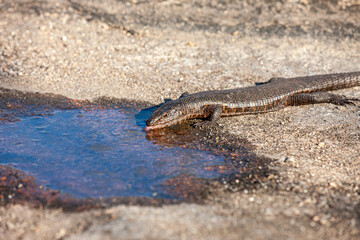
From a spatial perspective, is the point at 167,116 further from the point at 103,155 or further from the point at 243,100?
the point at 103,155

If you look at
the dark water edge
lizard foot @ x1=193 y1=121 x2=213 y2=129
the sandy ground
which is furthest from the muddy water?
the sandy ground

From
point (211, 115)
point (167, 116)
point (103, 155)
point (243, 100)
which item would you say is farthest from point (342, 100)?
point (103, 155)

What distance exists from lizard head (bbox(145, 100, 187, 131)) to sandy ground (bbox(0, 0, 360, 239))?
36.0 inches

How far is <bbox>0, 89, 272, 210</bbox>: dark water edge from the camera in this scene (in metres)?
5.22

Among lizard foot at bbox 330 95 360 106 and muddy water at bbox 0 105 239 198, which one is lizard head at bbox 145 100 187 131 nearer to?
muddy water at bbox 0 105 239 198

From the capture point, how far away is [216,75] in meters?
9.91

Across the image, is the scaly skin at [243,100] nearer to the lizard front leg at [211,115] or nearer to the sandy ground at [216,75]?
the lizard front leg at [211,115]

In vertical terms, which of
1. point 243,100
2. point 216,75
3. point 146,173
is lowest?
point 146,173

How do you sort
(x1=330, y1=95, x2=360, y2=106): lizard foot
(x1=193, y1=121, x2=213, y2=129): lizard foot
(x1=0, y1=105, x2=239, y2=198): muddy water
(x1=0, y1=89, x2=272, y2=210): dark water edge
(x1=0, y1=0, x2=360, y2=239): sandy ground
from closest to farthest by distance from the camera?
1. (x1=0, y1=0, x2=360, y2=239): sandy ground
2. (x1=0, y1=89, x2=272, y2=210): dark water edge
3. (x1=0, y1=105, x2=239, y2=198): muddy water
4. (x1=193, y1=121, x2=213, y2=129): lizard foot
5. (x1=330, y1=95, x2=360, y2=106): lizard foot

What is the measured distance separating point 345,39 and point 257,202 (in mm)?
8081

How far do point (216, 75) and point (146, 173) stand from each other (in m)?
4.67

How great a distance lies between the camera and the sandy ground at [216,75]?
471 cm

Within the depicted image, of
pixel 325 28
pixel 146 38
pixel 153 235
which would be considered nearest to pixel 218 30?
pixel 146 38

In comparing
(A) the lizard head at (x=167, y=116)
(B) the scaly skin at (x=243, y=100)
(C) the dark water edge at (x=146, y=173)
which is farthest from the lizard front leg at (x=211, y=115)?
(A) the lizard head at (x=167, y=116)
